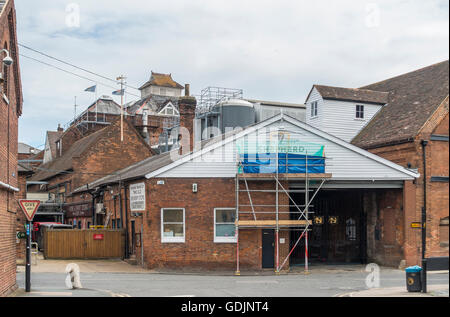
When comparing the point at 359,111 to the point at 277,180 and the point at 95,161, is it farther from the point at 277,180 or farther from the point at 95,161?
the point at 95,161

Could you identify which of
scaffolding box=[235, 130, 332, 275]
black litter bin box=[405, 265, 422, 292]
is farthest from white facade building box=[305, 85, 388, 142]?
black litter bin box=[405, 265, 422, 292]

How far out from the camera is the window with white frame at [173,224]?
26.8 m

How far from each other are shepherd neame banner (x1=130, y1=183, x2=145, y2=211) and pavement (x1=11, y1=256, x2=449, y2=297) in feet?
9.71

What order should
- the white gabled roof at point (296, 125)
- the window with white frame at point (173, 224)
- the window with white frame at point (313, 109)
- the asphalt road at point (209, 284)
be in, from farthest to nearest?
1. the window with white frame at point (313, 109)
2. the white gabled roof at point (296, 125)
3. the window with white frame at point (173, 224)
4. the asphalt road at point (209, 284)

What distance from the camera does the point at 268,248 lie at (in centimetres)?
2750

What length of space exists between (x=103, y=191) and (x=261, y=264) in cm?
1334

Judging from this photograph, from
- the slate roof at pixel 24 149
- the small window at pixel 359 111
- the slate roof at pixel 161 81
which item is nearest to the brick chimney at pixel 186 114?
the small window at pixel 359 111

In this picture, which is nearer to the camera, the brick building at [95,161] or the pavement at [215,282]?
the pavement at [215,282]

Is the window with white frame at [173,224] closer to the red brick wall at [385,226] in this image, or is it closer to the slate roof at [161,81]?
the red brick wall at [385,226]

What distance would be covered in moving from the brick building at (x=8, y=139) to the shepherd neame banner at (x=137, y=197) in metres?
8.04

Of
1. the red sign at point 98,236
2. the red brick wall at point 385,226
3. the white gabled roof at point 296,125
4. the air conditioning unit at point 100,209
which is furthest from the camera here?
the air conditioning unit at point 100,209

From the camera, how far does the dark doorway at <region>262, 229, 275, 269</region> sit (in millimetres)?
27422

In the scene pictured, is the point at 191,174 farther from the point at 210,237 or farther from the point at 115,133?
the point at 115,133

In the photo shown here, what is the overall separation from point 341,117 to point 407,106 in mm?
4396
